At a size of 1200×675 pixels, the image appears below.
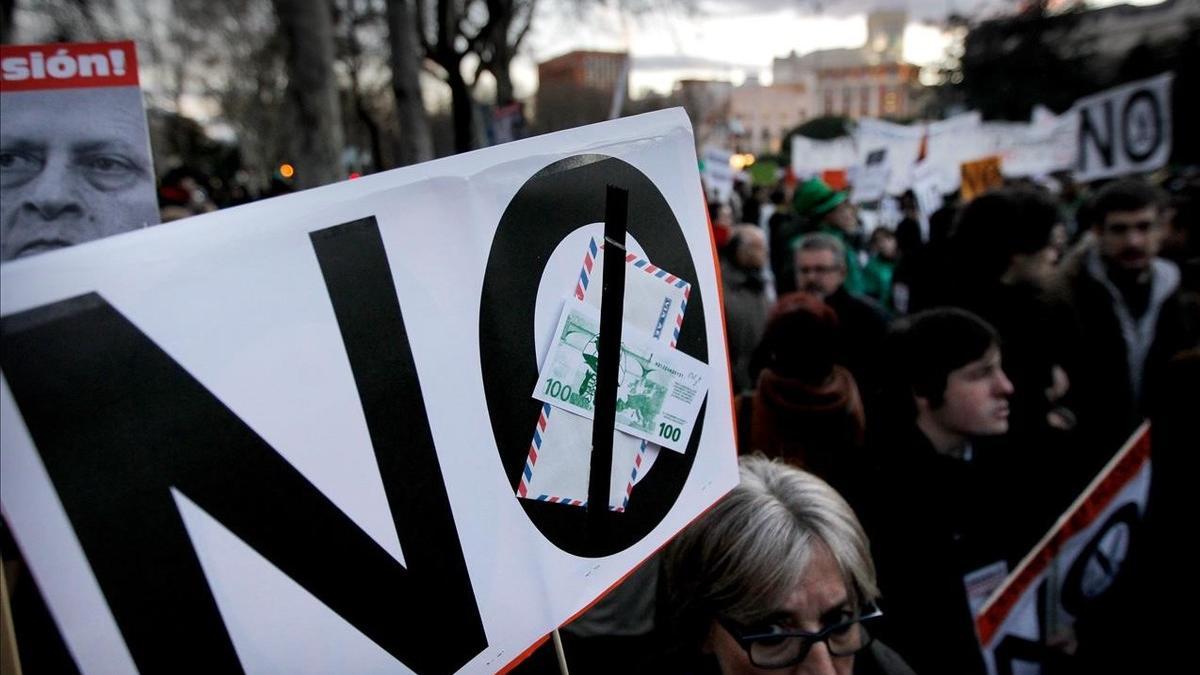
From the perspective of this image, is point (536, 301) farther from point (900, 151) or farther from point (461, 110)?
point (461, 110)

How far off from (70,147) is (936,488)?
2156mm

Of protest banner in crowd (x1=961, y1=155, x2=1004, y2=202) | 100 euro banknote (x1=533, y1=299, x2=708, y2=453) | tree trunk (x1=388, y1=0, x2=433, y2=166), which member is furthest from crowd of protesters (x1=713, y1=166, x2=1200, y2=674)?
tree trunk (x1=388, y1=0, x2=433, y2=166)

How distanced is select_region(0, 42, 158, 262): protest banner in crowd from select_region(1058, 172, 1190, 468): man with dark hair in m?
3.37

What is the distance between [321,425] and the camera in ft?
3.05

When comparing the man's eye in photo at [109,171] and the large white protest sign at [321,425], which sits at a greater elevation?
the man's eye in photo at [109,171]

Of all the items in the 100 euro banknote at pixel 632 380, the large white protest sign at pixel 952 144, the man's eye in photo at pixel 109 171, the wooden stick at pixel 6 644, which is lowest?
the wooden stick at pixel 6 644

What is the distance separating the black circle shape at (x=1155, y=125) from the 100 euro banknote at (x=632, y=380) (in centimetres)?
545

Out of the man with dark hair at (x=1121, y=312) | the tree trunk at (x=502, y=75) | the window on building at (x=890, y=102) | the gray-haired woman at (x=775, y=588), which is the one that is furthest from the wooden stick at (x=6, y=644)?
the window on building at (x=890, y=102)

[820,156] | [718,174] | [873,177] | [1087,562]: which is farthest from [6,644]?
[820,156]

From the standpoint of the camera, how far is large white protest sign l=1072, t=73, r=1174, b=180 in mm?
5246

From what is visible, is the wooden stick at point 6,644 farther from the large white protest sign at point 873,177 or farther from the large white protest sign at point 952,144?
the large white protest sign at point 873,177

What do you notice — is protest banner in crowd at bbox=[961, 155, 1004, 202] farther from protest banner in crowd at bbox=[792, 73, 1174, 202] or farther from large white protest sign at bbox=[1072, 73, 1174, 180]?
large white protest sign at bbox=[1072, 73, 1174, 180]

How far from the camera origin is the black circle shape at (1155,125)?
17.3 ft

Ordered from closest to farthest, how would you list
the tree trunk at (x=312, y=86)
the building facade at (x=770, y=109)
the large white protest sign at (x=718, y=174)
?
Answer: the tree trunk at (x=312, y=86)
the large white protest sign at (x=718, y=174)
the building facade at (x=770, y=109)
